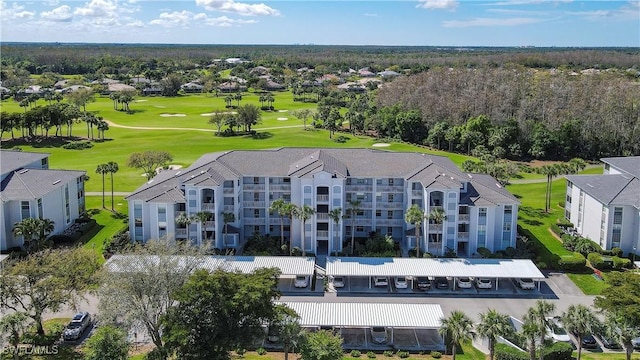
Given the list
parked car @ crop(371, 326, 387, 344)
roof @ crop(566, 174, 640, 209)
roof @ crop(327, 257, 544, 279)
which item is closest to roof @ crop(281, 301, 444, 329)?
parked car @ crop(371, 326, 387, 344)

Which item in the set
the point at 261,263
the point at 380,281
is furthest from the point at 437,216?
the point at 261,263

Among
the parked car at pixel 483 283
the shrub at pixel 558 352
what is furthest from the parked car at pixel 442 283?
the shrub at pixel 558 352

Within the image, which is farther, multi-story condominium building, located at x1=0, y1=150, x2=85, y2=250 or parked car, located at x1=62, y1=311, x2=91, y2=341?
multi-story condominium building, located at x1=0, y1=150, x2=85, y2=250

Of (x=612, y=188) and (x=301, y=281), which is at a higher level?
(x=612, y=188)

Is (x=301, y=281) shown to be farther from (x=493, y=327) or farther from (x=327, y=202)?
(x=493, y=327)

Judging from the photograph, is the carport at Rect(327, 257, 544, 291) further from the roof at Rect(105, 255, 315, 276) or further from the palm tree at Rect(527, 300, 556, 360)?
the palm tree at Rect(527, 300, 556, 360)

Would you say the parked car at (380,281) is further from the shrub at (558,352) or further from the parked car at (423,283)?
the shrub at (558,352)

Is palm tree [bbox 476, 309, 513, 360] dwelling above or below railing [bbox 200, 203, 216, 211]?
below
